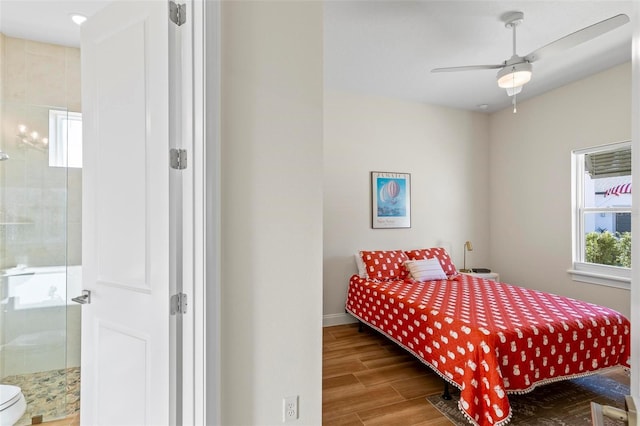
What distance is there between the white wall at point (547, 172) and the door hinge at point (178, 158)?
162 inches

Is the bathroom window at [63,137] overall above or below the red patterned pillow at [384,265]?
above

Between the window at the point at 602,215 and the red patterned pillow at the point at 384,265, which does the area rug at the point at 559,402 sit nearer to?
the window at the point at 602,215

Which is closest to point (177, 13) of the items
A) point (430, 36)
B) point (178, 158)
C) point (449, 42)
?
point (178, 158)

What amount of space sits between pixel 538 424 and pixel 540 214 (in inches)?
110

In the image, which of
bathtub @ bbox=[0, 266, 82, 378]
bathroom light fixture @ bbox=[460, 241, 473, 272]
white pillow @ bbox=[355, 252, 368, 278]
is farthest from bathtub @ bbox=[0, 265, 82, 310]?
bathroom light fixture @ bbox=[460, 241, 473, 272]

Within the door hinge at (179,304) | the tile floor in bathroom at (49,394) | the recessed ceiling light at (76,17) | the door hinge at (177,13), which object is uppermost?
the recessed ceiling light at (76,17)

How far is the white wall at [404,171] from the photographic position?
3809 millimetres

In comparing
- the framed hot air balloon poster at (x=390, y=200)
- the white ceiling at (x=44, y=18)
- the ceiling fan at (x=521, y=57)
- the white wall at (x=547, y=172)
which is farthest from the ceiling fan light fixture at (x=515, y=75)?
the white ceiling at (x=44, y=18)

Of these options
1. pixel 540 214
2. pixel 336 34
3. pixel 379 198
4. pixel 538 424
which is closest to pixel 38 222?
pixel 336 34

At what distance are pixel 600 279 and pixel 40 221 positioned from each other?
5.22 metres

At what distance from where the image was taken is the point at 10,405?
1.75 meters

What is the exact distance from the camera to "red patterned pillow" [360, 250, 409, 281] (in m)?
3.57

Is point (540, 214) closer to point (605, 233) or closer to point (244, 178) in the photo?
point (605, 233)

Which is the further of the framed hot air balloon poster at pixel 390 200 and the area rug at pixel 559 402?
the framed hot air balloon poster at pixel 390 200
